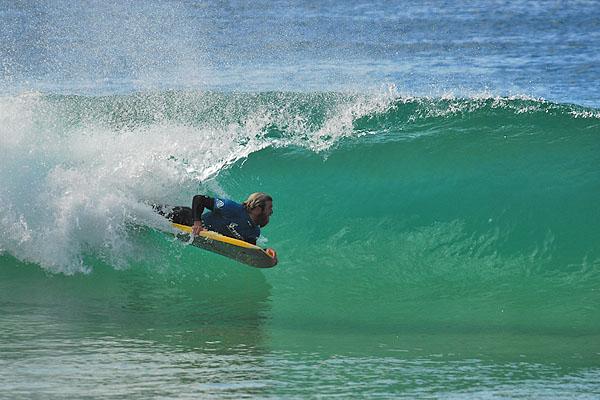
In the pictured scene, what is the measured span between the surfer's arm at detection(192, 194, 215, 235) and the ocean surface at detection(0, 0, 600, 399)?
73 centimetres

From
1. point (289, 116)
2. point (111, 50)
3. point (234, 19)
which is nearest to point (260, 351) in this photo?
point (289, 116)

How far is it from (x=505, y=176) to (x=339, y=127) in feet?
7.95

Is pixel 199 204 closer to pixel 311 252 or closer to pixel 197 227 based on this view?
pixel 197 227

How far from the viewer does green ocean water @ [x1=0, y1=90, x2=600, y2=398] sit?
24.4ft

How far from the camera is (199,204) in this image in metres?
9.31

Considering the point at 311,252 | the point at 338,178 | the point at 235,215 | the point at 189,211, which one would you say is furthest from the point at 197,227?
the point at 338,178

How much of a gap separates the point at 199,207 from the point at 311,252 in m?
2.32

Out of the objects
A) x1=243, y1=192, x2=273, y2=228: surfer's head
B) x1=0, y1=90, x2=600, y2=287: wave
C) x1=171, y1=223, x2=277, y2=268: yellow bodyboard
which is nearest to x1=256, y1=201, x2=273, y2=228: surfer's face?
x1=243, y1=192, x2=273, y2=228: surfer's head

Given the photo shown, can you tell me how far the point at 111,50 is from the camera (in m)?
25.6

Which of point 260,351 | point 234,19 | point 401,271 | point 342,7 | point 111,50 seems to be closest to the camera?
point 260,351

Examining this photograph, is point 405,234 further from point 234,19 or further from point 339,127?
point 234,19

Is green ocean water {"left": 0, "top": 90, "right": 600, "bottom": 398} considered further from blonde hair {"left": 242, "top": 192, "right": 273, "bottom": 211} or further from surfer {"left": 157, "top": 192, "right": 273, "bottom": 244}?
blonde hair {"left": 242, "top": 192, "right": 273, "bottom": 211}

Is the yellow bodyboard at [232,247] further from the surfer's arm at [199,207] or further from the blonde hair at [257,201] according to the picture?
the blonde hair at [257,201]

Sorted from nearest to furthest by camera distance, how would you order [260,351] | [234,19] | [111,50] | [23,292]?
[260,351] → [23,292] → [111,50] → [234,19]
